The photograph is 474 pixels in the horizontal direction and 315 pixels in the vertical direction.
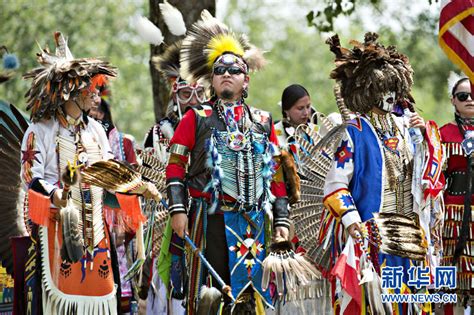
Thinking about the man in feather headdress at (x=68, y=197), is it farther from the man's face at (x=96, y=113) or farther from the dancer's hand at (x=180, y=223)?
the man's face at (x=96, y=113)

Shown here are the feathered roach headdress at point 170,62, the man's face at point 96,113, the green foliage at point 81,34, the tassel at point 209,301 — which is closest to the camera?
the tassel at point 209,301

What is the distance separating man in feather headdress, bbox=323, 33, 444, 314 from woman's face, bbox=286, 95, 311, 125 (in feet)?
7.69

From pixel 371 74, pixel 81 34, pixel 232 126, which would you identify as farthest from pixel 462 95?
pixel 81 34

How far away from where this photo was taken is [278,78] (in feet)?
137

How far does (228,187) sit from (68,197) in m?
1.02

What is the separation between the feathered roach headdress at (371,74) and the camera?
A: 7062 millimetres

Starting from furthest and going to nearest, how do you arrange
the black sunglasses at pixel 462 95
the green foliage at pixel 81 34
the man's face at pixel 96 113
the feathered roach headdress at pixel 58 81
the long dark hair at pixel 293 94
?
the green foliage at pixel 81 34, the man's face at pixel 96 113, the long dark hair at pixel 293 94, the black sunglasses at pixel 462 95, the feathered roach headdress at pixel 58 81

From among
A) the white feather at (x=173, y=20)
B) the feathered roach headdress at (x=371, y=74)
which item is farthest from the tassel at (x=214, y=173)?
the white feather at (x=173, y=20)

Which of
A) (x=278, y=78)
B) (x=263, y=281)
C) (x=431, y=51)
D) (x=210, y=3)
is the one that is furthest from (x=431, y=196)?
(x=278, y=78)

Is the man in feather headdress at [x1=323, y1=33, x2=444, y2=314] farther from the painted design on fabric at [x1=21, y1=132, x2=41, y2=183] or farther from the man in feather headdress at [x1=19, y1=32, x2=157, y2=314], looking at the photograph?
the painted design on fabric at [x1=21, y1=132, x2=41, y2=183]

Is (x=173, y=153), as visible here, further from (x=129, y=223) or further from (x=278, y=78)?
(x=278, y=78)

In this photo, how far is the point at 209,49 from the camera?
24.0 feet

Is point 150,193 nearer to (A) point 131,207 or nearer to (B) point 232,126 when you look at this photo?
(A) point 131,207

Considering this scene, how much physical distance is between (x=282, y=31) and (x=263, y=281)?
118 ft
